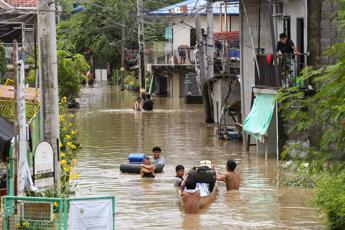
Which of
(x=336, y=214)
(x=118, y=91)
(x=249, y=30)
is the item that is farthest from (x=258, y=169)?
(x=118, y=91)

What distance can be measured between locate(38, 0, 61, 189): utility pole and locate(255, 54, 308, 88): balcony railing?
39.0ft

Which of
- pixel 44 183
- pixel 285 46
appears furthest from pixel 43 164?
pixel 285 46

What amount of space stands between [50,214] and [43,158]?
3.37 metres

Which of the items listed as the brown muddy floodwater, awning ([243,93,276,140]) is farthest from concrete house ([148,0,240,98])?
awning ([243,93,276,140])

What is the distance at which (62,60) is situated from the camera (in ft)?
176

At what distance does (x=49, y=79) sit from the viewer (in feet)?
60.3

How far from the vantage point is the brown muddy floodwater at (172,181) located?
66.4 ft

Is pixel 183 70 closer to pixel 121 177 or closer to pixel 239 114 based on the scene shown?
pixel 239 114

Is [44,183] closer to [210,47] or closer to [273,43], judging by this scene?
[273,43]

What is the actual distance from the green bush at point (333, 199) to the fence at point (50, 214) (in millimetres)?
4253

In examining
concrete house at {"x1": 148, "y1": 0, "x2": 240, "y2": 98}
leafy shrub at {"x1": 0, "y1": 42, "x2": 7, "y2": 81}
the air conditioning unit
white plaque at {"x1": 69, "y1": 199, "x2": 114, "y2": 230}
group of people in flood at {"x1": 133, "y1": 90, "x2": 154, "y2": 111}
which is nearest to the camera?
white plaque at {"x1": 69, "y1": 199, "x2": 114, "y2": 230}

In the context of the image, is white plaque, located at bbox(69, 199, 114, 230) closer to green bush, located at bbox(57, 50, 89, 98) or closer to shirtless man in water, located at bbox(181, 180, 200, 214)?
A: shirtless man in water, located at bbox(181, 180, 200, 214)

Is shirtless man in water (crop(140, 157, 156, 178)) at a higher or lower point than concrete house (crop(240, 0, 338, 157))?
lower

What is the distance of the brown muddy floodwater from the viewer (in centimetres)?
2023
